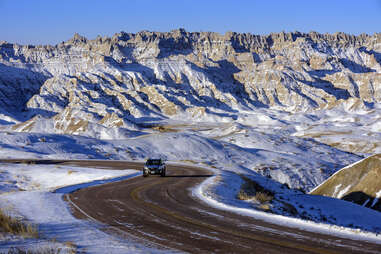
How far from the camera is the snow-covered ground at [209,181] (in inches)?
513

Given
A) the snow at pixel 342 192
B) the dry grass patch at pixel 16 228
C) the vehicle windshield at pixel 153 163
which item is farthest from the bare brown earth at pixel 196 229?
the snow at pixel 342 192

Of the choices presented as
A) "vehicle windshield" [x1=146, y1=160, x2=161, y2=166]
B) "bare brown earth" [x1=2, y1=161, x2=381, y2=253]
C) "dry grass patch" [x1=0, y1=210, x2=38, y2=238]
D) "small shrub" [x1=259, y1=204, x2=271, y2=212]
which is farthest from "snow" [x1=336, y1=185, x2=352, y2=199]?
"dry grass patch" [x1=0, y1=210, x2=38, y2=238]

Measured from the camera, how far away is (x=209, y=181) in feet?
98.3

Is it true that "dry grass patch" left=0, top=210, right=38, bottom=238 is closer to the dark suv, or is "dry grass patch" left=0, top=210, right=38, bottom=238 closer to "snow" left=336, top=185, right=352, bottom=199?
the dark suv

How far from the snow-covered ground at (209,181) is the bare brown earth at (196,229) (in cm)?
81

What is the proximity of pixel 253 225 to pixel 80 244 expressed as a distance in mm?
5518

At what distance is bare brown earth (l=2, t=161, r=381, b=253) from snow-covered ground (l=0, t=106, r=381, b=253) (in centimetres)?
81

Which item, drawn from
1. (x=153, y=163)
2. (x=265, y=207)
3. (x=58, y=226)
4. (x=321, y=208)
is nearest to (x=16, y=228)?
(x=58, y=226)

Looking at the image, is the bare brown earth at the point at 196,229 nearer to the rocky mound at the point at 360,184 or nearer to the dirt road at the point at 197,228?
the dirt road at the point at 197,228

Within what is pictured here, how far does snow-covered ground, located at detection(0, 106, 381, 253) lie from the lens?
1304 cm

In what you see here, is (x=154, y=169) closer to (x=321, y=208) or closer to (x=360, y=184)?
(x=321, y=208)

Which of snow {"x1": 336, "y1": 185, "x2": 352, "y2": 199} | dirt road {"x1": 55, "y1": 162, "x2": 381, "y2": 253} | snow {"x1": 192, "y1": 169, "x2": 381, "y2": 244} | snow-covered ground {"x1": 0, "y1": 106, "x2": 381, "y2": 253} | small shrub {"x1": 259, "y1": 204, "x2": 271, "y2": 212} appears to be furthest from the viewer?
snow {"x1": 336, "y1": 185, "x2": 352, "y2": 199}

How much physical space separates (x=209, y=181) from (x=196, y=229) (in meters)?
17.5

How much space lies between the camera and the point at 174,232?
12195 mm
